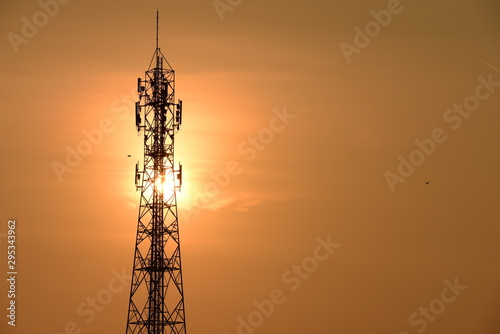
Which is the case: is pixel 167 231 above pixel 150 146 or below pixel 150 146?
below

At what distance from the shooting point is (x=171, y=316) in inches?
3661

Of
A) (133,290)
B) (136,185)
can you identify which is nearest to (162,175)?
(136,185)

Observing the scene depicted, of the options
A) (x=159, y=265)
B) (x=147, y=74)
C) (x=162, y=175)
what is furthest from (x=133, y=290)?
(x=147, y=74)

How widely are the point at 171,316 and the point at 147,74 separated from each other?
18.1m

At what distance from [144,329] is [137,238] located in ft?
21.9

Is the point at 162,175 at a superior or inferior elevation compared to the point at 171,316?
superior

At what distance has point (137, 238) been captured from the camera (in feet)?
304

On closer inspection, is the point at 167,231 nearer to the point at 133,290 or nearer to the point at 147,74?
the point at 133,290

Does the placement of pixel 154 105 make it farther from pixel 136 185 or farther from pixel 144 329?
pixel 144 329

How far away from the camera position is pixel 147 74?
3735 inches

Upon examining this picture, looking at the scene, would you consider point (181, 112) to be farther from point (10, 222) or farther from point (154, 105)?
point (10, 222)

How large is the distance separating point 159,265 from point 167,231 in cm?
257

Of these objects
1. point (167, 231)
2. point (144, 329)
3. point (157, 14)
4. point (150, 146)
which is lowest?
point (144, 329)

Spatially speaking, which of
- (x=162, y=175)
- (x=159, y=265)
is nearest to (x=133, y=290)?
(x=159, y=265)
